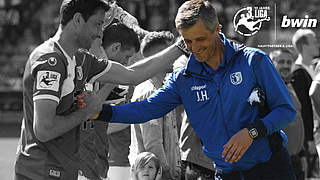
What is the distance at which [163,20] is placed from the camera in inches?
726

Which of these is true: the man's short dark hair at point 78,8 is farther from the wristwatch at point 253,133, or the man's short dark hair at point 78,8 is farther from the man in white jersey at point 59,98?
the wristwatch at point 253,133

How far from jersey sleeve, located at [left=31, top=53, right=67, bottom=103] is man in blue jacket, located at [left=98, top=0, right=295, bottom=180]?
74 cm

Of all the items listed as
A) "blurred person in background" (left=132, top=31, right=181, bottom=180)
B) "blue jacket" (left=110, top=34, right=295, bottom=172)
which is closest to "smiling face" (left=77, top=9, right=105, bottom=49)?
"blue jacket" (left=110, top=34, right=295, bottom=172)

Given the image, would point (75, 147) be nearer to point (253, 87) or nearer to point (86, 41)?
point (86, 41)

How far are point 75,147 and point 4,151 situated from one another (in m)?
10.4

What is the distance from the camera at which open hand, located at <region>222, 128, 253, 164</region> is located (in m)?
3.29

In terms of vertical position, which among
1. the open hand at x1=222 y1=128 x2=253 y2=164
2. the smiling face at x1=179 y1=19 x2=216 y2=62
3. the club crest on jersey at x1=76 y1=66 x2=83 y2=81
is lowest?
Result: the open hand at x1=222 y1=128 x2=253 y2=164

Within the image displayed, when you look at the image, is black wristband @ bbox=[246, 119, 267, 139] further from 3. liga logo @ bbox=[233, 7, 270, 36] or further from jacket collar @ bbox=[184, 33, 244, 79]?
3. liga logo @ bbox=[233, 7, 270, 36]

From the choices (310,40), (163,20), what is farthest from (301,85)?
(163,20)

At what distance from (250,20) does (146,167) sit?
173 centimetres

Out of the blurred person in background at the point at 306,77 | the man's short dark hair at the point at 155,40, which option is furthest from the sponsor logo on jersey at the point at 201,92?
the blurred person in background at the point at 306,77

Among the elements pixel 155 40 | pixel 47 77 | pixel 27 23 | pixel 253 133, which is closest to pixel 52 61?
pixel 47 77

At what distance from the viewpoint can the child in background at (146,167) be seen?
484cm

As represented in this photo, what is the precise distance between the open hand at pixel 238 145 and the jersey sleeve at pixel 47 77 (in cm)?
96
